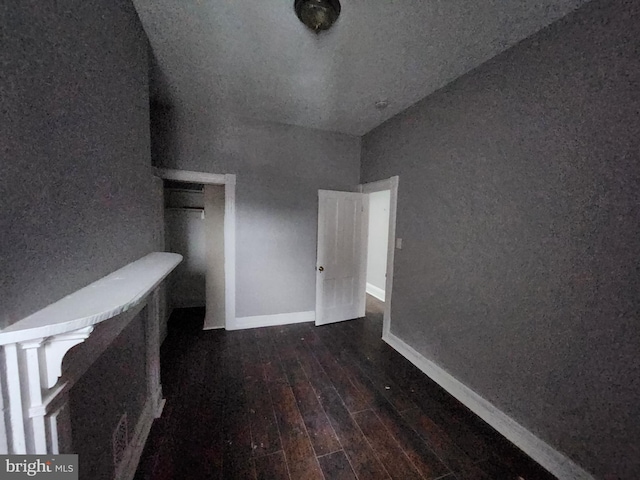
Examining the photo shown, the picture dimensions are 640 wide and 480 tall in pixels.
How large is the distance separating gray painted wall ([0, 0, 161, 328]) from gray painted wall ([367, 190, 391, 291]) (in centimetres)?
398

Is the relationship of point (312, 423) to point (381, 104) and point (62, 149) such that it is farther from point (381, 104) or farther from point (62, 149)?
point (381, 104)

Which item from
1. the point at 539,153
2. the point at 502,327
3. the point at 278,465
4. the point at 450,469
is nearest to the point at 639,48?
the point at 539,153

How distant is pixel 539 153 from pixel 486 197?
1.29 feet

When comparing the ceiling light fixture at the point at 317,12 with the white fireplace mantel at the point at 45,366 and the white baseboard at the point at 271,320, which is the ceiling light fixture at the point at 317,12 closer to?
the white fireplace mantel at the point at 45,366

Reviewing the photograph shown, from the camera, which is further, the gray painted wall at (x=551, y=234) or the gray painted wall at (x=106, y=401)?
the gray painted wall at (x=551, y=234)

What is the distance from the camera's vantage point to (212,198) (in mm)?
3059

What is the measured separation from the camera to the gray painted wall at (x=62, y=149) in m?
0.54

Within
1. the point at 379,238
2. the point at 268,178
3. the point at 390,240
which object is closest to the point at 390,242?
the point at 390,240

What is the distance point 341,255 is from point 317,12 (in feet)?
8.12

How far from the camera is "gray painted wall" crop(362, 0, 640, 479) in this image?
45.6 inches

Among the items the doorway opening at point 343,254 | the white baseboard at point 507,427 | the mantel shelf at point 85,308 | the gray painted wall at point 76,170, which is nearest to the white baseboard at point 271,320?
the doorway opening at point 343,254

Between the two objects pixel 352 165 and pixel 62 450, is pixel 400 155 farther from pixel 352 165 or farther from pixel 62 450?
pixel 62 450

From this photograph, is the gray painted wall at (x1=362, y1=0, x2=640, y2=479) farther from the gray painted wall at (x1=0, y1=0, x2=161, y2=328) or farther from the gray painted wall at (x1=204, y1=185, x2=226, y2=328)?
the gray painted wall at (x1=204, y1=185, x2=226, y2=328)

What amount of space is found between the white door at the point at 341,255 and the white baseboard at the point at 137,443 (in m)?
1.95
